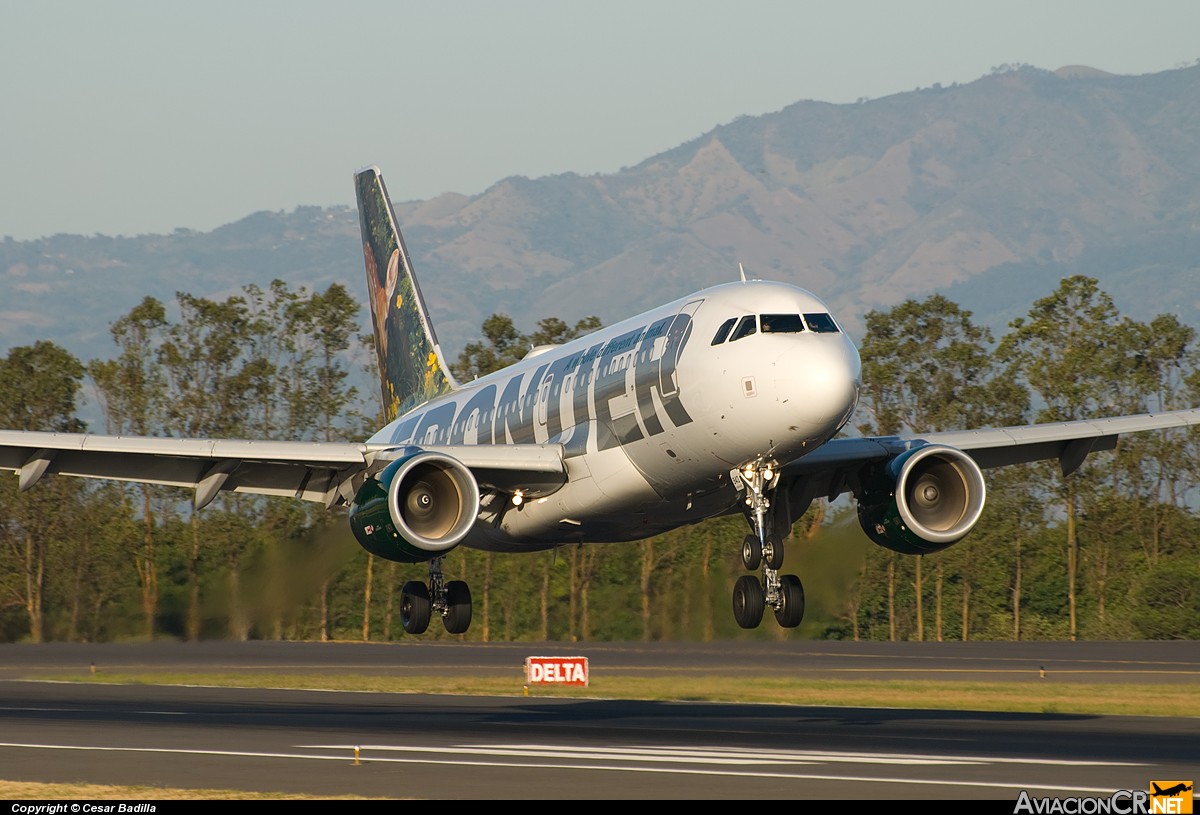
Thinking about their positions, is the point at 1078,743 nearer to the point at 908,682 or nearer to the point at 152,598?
the point at 908,682

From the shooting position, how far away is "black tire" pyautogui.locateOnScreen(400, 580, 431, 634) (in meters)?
37.3

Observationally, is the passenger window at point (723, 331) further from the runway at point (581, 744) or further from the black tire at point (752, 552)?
the runway at point (581, 744)

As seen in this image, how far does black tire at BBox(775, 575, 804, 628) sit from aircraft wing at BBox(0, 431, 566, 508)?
458 centimetres

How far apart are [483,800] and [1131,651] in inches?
1830

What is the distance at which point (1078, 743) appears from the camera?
1383 inches

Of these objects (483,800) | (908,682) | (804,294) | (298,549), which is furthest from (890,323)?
(483,800)

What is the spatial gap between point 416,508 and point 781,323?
799 centimetres

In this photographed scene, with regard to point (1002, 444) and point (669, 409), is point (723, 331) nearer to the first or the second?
point (669, 409)

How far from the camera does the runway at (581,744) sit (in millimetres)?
27328

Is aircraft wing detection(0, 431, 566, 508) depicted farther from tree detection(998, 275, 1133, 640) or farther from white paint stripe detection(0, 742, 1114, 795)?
tree detection(998, 275, 1133, 640)

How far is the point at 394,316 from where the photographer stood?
161 feet

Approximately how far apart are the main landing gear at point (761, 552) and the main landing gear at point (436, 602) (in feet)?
27.5

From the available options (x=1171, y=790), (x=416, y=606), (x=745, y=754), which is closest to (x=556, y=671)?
(x=416, y=606)

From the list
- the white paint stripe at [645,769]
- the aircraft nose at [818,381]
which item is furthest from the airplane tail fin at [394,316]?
the aircraft nose at [818,381]
